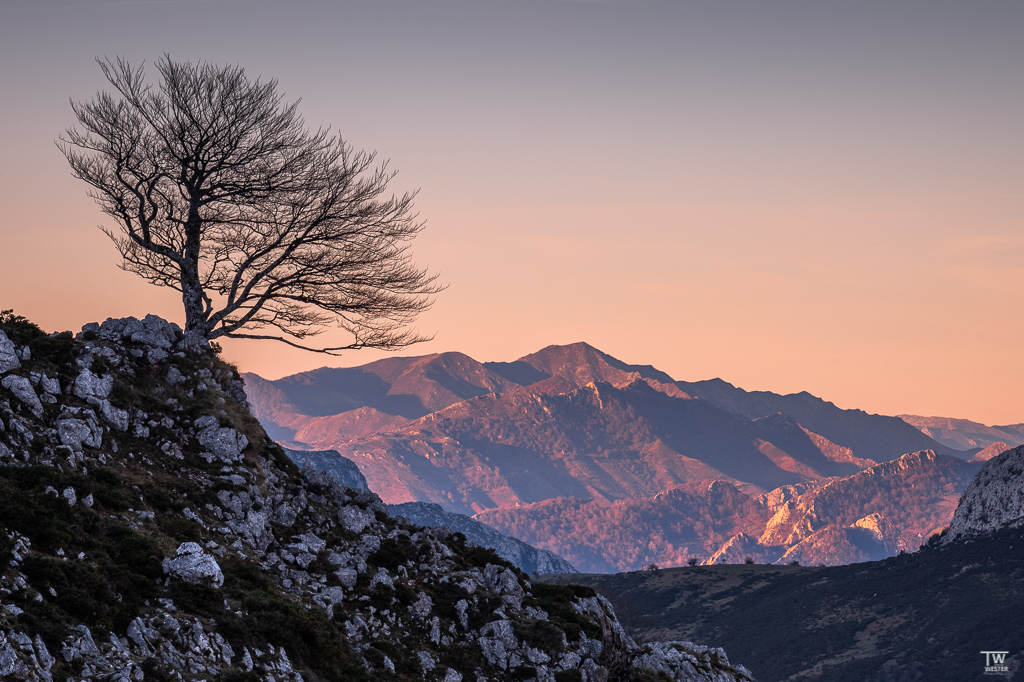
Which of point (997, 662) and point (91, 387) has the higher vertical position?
point (91, 387)

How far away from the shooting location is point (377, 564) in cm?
3291

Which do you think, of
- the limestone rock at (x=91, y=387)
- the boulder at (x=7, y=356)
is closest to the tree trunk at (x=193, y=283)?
the limestone rock at (x=91, y=387)

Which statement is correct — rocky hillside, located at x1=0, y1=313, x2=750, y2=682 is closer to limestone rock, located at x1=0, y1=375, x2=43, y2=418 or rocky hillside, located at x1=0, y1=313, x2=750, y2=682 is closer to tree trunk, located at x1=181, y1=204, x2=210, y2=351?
limestone rock, located at x1=0, y1=375, x2=43, y2=418

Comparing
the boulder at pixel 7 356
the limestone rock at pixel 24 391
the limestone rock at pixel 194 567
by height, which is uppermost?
the boulder at pixel 7 356

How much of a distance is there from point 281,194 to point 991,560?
196568 millimetres

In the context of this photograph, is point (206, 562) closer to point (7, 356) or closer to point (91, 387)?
point (91, 387)

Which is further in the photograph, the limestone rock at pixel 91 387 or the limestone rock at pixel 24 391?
the limestone rock at pixel 91 387

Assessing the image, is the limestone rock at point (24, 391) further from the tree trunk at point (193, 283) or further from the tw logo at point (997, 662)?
the tw logo at point (997, 662)

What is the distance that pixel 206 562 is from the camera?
25984 millimetres

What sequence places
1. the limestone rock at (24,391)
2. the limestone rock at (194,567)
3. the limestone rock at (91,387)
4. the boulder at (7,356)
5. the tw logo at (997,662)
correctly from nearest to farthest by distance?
1. the limestone rock at (194,567)
2. the limestone rock at (24,391)
3. the boulder at (7,356)
4. the limestone rock at (91,387)
5. the tw logo at (997,662)

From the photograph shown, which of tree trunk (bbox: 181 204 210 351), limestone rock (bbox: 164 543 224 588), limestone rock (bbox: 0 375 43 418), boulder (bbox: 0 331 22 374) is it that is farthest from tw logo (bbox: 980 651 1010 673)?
boulder (bbox: 0 331 22 374)

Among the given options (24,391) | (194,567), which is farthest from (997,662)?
(24,391)

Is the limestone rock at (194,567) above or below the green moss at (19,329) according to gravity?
below

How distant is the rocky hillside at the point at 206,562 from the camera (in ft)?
73.4
